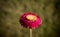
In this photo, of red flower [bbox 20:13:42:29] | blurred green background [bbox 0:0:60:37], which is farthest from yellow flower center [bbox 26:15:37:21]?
blurred green background [bbox 0:0:60:37]

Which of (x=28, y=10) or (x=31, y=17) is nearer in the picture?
(x=31, y=17)

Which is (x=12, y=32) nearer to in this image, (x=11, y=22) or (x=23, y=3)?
(x=11, y=22)

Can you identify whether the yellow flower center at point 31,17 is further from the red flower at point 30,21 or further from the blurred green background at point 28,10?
the blurred green background at point 28,10

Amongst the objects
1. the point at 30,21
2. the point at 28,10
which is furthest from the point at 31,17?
the point at 28,10

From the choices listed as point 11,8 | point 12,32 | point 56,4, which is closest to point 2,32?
point 12,32

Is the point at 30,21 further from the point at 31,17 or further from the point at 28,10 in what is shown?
the point at 28,10

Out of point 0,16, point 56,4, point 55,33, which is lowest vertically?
point 55,33

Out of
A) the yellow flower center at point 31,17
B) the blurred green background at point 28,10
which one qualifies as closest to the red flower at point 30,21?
the yellow flower center at point 31,17

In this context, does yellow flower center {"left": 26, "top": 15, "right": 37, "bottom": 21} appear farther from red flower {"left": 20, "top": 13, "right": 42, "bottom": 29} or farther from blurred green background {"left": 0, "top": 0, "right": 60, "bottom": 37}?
blurred green background {"left": 0, "top": 0, "right": 60, "bottom": 37}
